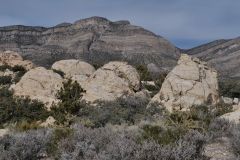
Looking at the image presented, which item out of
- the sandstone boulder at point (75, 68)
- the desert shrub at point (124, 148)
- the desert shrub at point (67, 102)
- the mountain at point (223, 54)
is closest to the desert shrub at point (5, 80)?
the sandstone boulder at point (75, 68)

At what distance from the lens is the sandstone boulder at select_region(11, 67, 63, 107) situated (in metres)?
24.9

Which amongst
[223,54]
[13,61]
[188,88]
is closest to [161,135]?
[188,88]

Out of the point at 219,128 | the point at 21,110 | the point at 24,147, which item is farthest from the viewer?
the point at 21,110

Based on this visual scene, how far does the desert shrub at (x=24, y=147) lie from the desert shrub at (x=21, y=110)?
1006cm

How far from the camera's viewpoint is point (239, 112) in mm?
17719

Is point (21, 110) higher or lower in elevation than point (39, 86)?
lower

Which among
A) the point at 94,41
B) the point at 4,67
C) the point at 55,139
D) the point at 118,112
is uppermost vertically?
the point at 94,41

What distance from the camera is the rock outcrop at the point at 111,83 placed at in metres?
23.7

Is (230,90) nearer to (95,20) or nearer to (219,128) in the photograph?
(219,128)

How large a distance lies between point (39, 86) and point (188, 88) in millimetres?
8093

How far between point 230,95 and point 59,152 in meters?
23.4

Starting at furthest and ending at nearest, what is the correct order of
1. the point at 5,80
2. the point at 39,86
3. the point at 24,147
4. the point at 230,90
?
the point at 230,90
the point at 5,80
the point at 39,86
the point at 24,147

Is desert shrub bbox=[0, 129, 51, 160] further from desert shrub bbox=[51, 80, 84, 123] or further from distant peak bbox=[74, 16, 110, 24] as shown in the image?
distant peak bbox=[74, 16, 110, 24]

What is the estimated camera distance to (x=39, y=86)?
84.8ft
